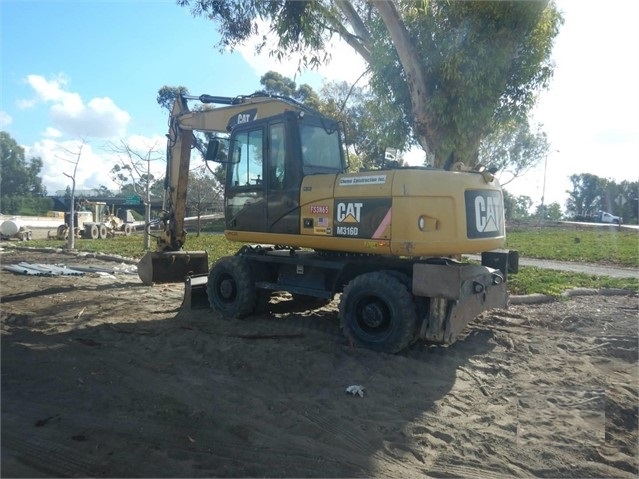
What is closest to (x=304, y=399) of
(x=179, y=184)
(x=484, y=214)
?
(x=484, y=214)

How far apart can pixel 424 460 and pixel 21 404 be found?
3.55 meters

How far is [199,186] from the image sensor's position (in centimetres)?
3453

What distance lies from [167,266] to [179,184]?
1658 millimetres

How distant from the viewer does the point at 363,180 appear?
6.71 meters

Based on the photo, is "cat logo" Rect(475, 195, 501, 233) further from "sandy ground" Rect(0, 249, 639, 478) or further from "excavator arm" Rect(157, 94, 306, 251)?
"excavator arm" Rect(157, 94, 306, 251)

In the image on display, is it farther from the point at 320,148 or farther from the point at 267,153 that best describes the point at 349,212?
the point at 267,153

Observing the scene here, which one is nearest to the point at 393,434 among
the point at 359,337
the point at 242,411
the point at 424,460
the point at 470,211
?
the point at 424,460

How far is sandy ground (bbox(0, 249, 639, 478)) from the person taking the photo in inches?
151

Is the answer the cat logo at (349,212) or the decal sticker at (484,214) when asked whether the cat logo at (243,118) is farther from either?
the decal sticker at (484,214)

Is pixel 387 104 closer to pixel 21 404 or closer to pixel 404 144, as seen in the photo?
pixel 404 144

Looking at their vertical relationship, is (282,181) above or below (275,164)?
below

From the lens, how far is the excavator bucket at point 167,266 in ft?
33.3

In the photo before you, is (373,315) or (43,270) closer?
(373,315)

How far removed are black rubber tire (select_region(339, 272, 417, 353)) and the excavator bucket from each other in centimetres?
435
